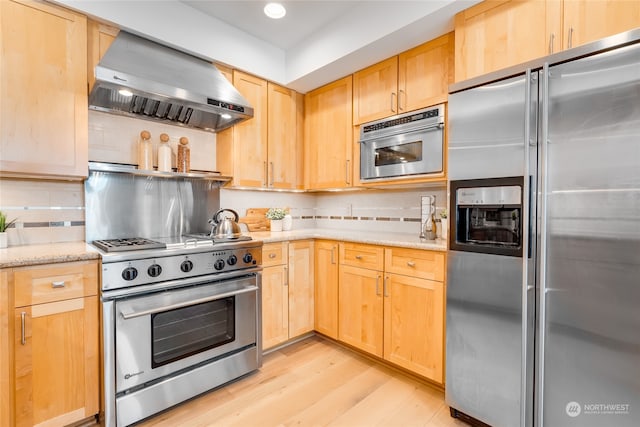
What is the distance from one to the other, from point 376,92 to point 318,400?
236 cm

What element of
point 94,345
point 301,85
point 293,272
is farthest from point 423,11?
point 94,345

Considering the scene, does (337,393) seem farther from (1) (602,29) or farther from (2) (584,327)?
(1) (602,29)

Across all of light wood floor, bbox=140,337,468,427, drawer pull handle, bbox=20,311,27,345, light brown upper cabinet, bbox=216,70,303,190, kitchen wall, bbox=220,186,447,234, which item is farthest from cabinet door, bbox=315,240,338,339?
drawer pull handle, bbox=20,311,27,345

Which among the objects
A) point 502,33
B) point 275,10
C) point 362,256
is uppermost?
point 275,10

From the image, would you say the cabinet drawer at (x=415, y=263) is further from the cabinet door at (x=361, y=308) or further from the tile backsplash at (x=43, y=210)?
the tile backsplash at (x=43, y=210)

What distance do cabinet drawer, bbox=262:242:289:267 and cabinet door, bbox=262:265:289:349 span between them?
42 millimetres

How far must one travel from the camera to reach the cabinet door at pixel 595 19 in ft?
4.35

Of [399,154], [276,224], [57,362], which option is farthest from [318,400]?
[399,154]

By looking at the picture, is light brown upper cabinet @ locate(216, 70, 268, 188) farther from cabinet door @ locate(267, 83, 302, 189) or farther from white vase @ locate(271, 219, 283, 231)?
white vase @ locate(271, 219, 283, 231)

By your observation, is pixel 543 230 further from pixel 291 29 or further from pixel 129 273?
pixel 291 29

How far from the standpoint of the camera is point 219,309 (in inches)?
82.7

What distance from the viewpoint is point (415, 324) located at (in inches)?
80.7

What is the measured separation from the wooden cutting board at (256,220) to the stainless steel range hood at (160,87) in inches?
36.7

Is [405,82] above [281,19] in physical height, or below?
below
